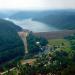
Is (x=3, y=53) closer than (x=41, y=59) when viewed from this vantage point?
No

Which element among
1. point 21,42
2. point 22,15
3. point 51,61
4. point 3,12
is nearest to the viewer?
point 51,61

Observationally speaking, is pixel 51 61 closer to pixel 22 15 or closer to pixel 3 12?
pixel 22 15

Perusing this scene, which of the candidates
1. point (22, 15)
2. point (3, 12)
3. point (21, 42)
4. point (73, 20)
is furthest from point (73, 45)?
point (3, 12)

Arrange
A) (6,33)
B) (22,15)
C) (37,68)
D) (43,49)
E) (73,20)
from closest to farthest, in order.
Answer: (37,68) → (43,49) → (6,33) → (73,20) → (22,15)

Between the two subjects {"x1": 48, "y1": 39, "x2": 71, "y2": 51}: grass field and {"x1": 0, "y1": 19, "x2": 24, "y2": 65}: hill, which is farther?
{"x1": 48, "y1": 39, "x2": 71, "y2": 51}: grass field

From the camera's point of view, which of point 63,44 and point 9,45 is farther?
point 63,44

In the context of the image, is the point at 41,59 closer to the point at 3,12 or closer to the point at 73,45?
the point at 73,45

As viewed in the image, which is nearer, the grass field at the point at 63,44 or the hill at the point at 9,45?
the hill at the point at 9,45

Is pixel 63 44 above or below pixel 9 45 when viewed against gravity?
below
